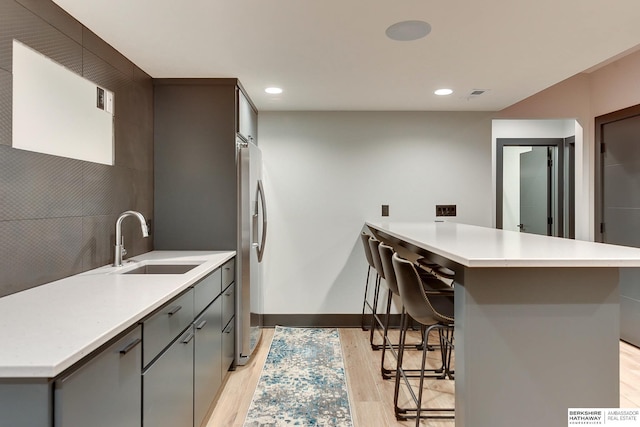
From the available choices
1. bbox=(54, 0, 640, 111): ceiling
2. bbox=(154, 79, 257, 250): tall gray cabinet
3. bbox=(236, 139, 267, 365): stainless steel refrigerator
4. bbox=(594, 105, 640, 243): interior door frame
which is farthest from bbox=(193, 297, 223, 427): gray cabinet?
bbox=(594, 105, 640, 243): interior door frame

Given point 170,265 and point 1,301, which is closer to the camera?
point 1,301

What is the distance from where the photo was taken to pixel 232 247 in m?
2.79

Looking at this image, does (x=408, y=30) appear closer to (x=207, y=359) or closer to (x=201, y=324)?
(x=201, y=324)

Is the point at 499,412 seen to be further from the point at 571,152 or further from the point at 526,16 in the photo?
the point at 571,152

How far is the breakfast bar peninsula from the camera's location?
142 cm

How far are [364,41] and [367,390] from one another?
2.22m

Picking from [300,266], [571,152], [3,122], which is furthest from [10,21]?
[571,152]

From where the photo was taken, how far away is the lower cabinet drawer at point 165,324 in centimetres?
130

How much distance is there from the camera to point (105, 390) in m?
1.05

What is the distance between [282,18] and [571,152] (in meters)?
4.02

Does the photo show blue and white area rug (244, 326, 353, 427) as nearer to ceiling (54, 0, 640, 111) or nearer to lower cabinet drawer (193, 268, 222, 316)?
lower cabinet drawer (193, 268, 222, 316)

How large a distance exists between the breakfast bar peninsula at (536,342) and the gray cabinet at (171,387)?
1199 mm

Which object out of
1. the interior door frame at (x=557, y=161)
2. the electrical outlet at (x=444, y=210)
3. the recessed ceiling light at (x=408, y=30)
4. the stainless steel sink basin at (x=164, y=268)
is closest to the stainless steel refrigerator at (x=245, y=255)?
the stainless steel sink basin at (x=164, y=268)

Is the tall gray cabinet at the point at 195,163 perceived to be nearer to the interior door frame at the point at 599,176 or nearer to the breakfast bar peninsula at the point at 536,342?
the breakfast bar peninsula at the point at 536,342
